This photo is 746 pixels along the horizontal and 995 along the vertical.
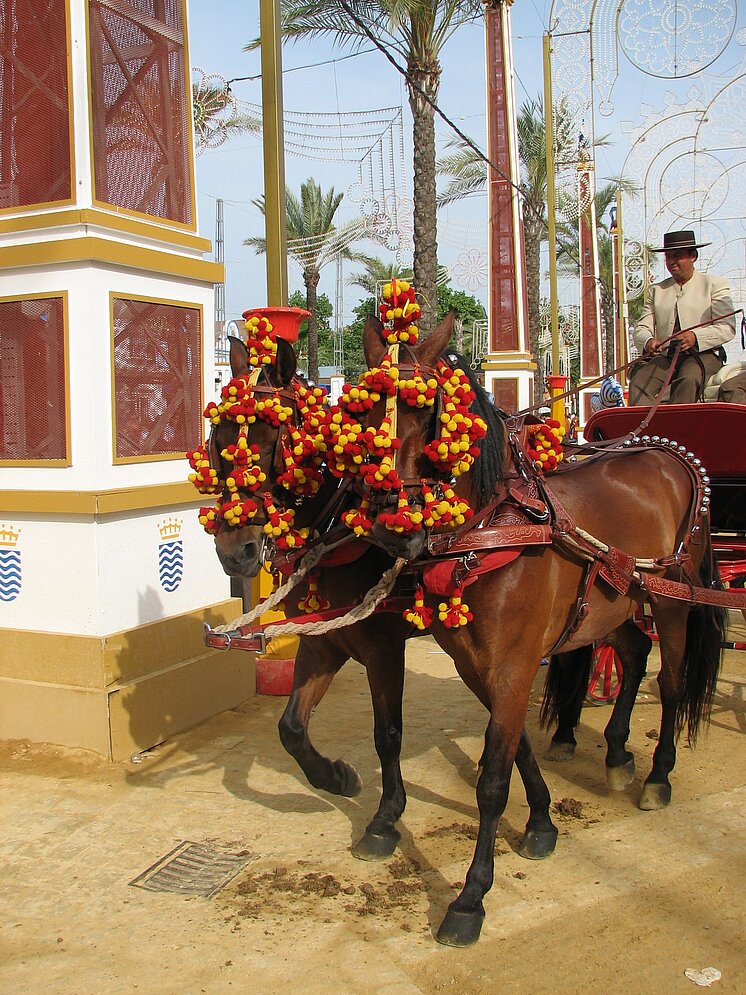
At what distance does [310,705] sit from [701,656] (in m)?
2.19

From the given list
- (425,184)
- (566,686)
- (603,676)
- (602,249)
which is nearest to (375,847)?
(566,686)

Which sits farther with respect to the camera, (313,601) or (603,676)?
(603,676)

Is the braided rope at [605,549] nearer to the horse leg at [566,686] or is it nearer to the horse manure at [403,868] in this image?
the horse leg at [566,686]

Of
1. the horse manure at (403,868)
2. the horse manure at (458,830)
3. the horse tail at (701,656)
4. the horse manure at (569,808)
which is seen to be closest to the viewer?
the horse manure at (403,868)

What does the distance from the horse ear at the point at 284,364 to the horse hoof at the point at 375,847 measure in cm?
196

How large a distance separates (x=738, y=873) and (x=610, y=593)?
4.05ft

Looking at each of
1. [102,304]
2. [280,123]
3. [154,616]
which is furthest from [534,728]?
[280,123]

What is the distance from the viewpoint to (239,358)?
3.75m

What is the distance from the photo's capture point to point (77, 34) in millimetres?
5059

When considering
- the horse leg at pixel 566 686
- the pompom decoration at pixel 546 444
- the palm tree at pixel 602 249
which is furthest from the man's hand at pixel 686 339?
the palm tree at pixel 602 249

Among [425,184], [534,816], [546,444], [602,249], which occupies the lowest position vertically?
[534,816]

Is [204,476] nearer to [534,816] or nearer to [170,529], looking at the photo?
[534,816]

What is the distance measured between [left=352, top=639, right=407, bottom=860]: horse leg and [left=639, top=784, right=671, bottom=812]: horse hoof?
124cm

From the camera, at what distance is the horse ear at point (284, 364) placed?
366 centimetres
